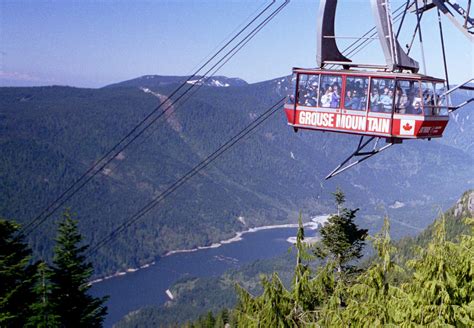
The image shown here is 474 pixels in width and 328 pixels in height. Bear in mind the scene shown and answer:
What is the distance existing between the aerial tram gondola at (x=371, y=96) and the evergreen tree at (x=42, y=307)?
17.0m

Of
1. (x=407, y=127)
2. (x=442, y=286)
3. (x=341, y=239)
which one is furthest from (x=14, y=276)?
(x=442, y=286)

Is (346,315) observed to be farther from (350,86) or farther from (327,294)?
(350,86)

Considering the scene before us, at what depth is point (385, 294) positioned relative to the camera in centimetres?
1279

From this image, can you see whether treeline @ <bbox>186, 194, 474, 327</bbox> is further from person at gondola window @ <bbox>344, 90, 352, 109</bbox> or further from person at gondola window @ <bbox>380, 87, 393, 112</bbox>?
person at gondola window @ <bbox>344, 90, 352, 109</bbox>

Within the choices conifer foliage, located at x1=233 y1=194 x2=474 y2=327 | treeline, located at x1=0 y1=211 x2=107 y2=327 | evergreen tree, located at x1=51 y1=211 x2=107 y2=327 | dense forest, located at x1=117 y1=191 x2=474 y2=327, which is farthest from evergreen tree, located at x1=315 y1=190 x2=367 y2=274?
conifer foliage, located at x1=233 y1=194 x2=474 y2=327

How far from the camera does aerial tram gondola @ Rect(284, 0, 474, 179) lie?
17219 mm

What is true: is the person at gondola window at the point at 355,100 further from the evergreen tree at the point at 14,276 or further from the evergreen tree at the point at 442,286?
the evergreen tree at the point at 14,276

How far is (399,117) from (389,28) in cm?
254

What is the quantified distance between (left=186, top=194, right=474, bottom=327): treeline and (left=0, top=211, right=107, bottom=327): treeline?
1767cm

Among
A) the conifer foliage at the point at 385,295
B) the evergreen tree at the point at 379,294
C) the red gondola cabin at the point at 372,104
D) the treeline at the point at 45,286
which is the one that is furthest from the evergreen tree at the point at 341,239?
the evergreen tree at the point at 379,294

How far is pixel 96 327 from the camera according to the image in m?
35.5

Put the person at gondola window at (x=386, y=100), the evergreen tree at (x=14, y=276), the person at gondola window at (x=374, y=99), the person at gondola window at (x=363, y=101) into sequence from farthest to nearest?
the evergreen tree at (x=14, y=276) → the person at gondola window at (x=363, y=101) → the person at gondola window at (x=374, y=99) → the person at gondola window at (x=386, y=100)

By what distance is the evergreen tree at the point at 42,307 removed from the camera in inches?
1186

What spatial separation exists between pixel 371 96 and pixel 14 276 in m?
21.5
